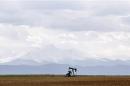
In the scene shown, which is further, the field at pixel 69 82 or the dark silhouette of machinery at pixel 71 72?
the dark silhouette of machinery at pixel 71 72

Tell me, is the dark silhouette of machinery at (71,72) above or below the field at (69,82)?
above

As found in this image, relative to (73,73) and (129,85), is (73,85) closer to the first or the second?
(129,85)

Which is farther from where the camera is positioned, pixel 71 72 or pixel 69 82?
pixel 71 72

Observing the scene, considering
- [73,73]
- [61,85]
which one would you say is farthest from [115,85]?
[73,73]

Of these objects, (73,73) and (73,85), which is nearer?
(73,85)

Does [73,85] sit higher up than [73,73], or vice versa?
[73,73]

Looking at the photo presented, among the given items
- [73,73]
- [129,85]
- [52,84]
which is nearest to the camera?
[129,85]

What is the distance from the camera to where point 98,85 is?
89625 millimetres

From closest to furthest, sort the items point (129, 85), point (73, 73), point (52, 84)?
point (129, 85) < point (52, 84) < point (73, 73)

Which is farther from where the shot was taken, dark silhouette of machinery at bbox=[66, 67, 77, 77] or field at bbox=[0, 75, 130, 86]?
dark silhouette of machinery at bbox=[66, 67, 77, 77]

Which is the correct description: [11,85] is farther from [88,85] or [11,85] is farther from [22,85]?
[88,85]

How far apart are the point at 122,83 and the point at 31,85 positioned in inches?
590

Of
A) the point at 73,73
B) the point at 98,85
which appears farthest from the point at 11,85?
the point at 73,73

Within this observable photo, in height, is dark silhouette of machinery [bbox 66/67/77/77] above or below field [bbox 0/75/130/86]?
above
